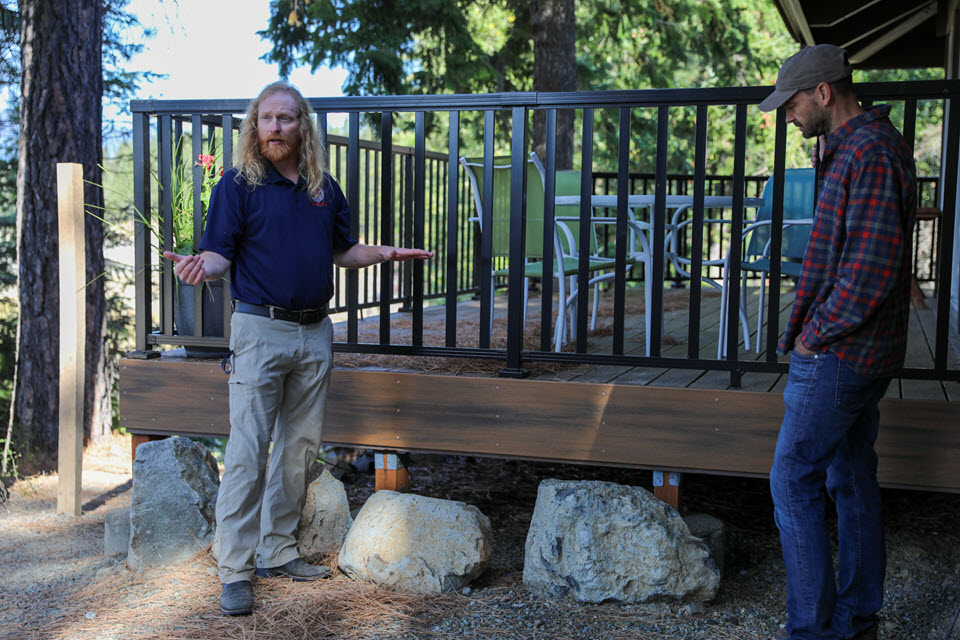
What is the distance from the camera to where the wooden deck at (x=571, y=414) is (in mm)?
3203

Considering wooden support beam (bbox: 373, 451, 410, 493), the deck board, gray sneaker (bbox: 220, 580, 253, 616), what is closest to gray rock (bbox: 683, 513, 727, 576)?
the deck board

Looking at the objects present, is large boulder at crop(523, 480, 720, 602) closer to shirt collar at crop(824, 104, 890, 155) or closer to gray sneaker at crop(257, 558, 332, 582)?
gray sneaker at crop(257, 558, 332, 582)

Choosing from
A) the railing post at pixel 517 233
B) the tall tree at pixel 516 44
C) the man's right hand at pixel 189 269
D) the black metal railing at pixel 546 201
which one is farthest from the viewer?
the tall tree at pixel 516 44

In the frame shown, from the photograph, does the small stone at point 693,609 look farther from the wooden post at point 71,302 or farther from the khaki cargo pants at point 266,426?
the wooden post at point 71,302

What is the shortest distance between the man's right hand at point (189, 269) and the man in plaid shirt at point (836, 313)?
5.78 feet

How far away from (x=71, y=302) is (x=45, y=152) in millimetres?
1675

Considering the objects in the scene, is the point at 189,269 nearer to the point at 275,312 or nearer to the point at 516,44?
the point at 275,312

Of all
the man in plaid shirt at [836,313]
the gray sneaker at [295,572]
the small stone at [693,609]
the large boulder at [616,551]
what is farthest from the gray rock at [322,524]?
the man in plaid shirt at [836,313]

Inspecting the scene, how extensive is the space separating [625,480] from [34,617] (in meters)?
3.17

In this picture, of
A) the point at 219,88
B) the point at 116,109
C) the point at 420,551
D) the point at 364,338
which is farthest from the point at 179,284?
the point at 219,88

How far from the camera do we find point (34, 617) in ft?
11.0

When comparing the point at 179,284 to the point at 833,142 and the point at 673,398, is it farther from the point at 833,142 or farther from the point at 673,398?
the point at 833,142

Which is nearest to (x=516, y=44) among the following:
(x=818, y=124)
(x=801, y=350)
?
(x=818, y=124)

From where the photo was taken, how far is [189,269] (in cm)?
281
